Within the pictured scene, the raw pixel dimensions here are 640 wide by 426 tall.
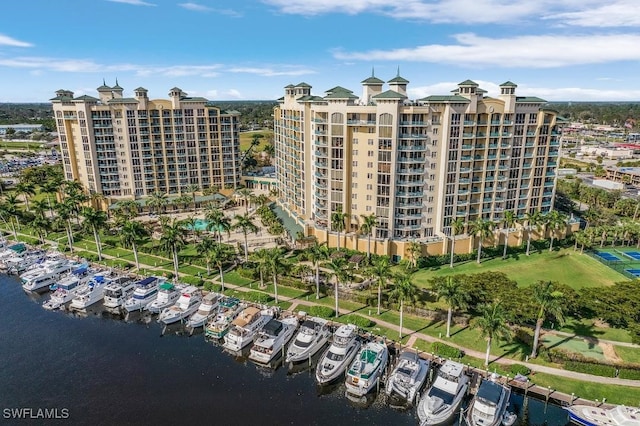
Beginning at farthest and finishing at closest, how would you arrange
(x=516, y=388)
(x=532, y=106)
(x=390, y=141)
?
1. (x=532, y=106)
2. (x=390, y=141)
3. (x=516, y=388)

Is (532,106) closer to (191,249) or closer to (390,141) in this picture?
(390,141)

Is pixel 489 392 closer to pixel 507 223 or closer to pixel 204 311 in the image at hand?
pixel 204 311

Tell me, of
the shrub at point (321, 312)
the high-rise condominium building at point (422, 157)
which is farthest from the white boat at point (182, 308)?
the high-rise condominium building at point (422, 157)

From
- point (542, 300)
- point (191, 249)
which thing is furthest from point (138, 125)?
point (542, 300)

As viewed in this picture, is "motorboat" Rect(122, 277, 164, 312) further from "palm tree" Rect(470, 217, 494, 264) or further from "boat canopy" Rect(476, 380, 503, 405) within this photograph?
"palm tree" Rect(470, 217, 494, 264)

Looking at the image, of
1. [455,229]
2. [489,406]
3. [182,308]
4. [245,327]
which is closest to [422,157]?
[455,229]

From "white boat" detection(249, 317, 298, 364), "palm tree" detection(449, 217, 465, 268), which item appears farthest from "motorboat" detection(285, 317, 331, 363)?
"palm tree" detection(449, 217, 465, 268)
